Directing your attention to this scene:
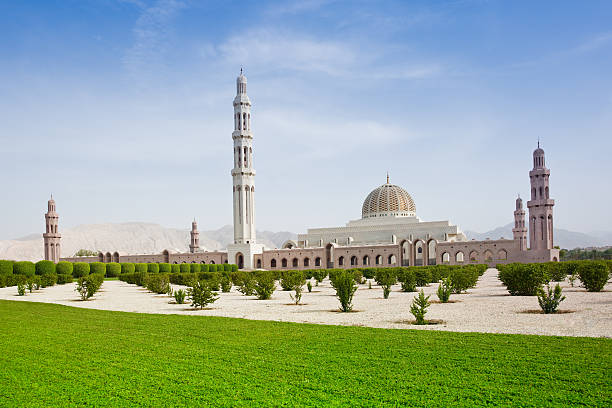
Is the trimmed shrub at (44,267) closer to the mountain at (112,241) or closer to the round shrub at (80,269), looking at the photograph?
the round shrub at (80,269)

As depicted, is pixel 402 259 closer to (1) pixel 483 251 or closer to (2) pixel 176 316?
(1) pixel 483 251

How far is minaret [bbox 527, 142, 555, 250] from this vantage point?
146 feet

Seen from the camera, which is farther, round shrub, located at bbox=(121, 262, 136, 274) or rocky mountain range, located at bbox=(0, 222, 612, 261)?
rocky mountain range, located at bbox=(0, 222, 612, 261)

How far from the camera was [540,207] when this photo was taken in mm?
45219

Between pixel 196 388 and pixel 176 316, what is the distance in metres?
5.73

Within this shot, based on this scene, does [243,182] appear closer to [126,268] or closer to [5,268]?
[126,268]

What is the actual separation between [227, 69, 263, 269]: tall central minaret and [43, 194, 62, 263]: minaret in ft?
52.1

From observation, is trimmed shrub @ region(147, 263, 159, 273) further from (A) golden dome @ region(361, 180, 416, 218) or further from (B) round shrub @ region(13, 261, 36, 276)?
(A) golden dome @ region(361, 180, 416, 218)

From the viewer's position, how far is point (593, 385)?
437 cm

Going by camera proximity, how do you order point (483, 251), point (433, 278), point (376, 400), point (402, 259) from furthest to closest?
point (402, 259) < point (483, 251) < point (433, 278) < point (376, 400)

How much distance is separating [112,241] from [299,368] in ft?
400

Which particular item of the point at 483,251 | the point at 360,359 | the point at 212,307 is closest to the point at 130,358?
the point at 360,359

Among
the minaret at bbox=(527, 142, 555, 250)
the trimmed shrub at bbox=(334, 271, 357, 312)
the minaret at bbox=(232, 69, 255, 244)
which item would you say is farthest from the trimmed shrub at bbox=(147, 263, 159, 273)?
the minaret at bbox=(527, 142, 555, 250)

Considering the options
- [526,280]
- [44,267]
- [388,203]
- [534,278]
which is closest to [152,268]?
[44,267]
